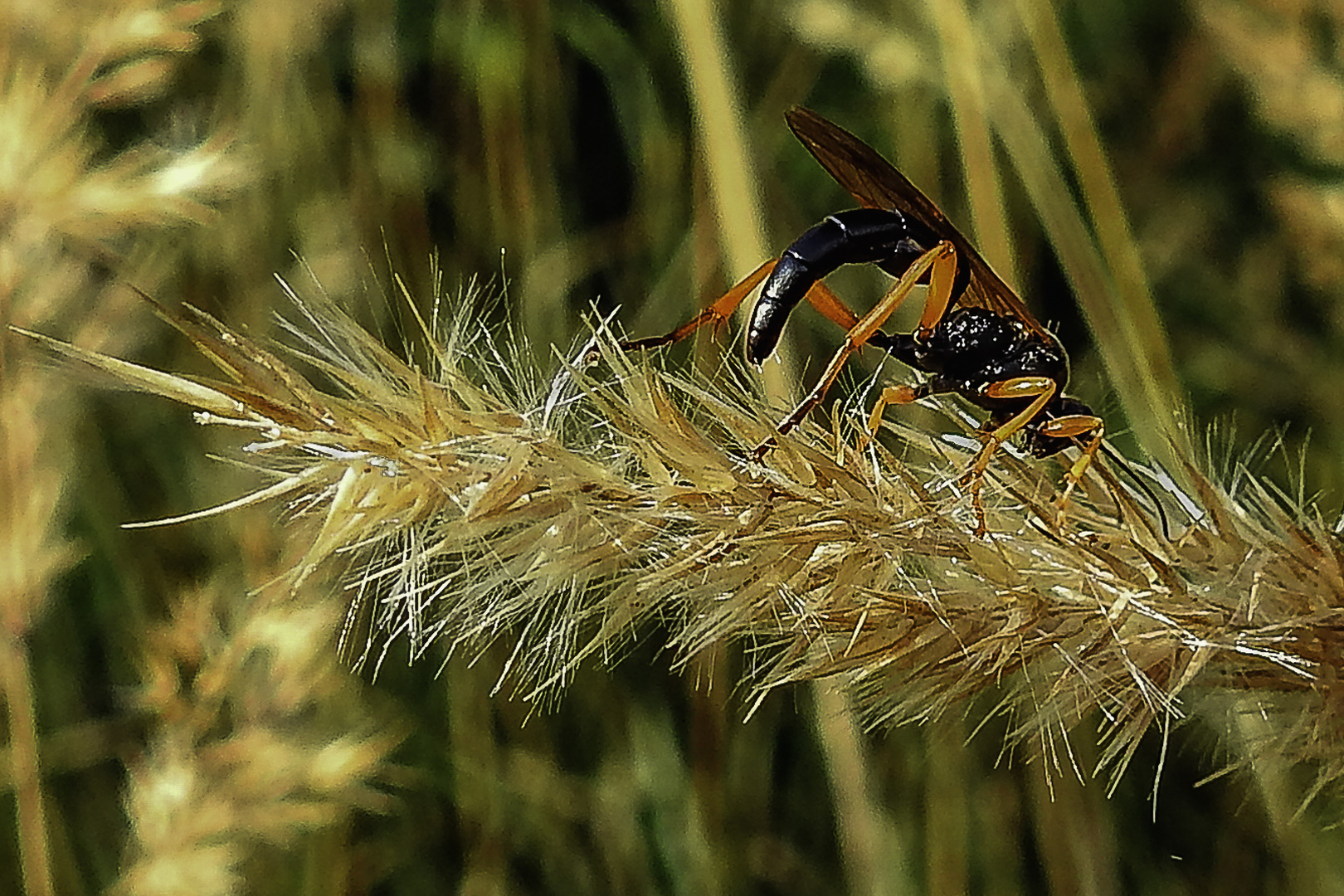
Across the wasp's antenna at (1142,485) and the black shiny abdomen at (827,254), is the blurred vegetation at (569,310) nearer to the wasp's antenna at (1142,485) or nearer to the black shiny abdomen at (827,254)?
the black shiny abdomen at (827,254)

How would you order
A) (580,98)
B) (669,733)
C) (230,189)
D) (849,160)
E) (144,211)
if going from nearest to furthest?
(849,160)
(144,211)
(230,189)
(669,733)
(580,98)

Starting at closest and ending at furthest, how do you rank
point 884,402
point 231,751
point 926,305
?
point 884,402 → point 926,305 → point 231,751

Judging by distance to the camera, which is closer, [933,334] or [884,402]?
[884,402]

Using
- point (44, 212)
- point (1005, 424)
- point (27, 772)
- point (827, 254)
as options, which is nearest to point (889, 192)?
point (827, 254)

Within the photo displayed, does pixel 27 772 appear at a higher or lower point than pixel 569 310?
lower

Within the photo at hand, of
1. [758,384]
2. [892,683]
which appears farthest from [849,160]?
[892,683]

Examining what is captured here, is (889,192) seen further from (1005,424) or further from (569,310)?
(569,310)

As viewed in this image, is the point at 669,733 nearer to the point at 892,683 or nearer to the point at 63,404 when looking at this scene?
the point at 63,404
